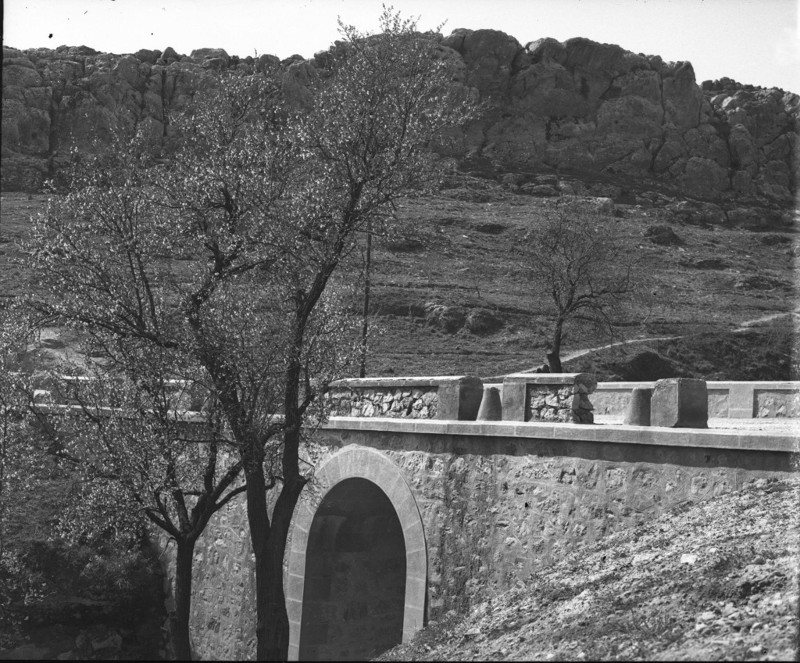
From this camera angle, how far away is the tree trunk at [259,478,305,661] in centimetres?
1173

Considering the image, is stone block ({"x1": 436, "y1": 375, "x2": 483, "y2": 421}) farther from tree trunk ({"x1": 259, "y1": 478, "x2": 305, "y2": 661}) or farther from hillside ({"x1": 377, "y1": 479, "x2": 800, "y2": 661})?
hillside ({"x1": 377, "y1": 479, "x2": 800, "y2": 661})

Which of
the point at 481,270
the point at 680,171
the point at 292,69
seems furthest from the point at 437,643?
the point at 680,171

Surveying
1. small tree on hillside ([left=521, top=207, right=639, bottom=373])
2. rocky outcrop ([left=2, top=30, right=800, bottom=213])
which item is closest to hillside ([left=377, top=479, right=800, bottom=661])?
small tree on hillside ([left=521, top=207, right=639, bottom=373])

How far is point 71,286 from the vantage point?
1188cm

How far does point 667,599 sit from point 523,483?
15.8 ft

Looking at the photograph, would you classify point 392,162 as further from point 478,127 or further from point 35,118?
point 478,127

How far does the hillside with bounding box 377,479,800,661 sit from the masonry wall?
1.15ft

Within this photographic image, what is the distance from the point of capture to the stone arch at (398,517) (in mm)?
13695

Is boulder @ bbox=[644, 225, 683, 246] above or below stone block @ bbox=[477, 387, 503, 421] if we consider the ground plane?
above

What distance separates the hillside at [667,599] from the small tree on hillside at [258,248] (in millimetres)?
3342

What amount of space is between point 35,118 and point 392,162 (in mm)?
74405

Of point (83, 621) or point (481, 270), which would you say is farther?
point (481, 270)

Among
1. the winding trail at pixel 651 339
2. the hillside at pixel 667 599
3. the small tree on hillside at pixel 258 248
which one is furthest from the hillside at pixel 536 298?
the hillside at pixel 667 599

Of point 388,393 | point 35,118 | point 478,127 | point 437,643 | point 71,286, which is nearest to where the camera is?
point 437,643
